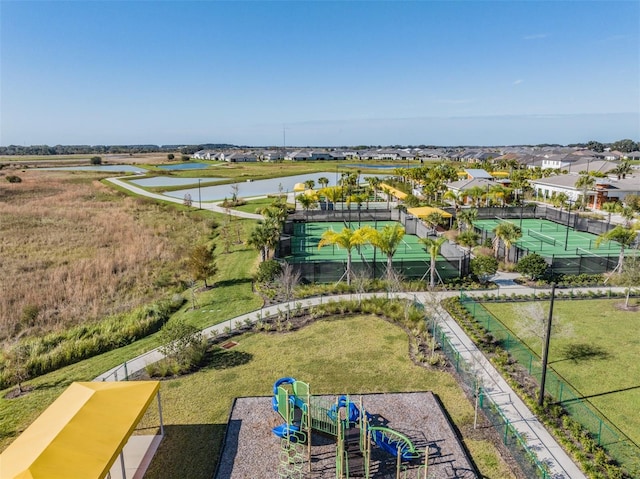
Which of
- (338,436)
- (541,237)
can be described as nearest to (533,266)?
(541,237)

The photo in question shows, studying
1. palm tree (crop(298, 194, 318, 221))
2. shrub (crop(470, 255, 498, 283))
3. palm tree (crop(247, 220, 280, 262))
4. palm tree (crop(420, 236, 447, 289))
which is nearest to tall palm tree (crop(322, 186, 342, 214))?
palm tree (crop(298, 194, 318, 221))

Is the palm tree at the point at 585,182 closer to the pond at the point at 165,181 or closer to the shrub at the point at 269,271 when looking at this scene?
the shrub at the point at 269,271

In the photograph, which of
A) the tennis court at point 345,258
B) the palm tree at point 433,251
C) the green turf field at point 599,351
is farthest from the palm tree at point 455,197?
the green turf field at point 599,351

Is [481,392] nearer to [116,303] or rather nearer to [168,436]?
[168,436]

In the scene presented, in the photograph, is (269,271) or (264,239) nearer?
(269,271)

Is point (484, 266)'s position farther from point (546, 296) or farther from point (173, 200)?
point (173, 200)

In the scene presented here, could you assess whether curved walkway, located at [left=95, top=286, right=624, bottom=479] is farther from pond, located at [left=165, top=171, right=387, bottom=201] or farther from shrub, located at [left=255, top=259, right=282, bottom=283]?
pond, located at [left=165, top=171, right=387, bottom=201]
